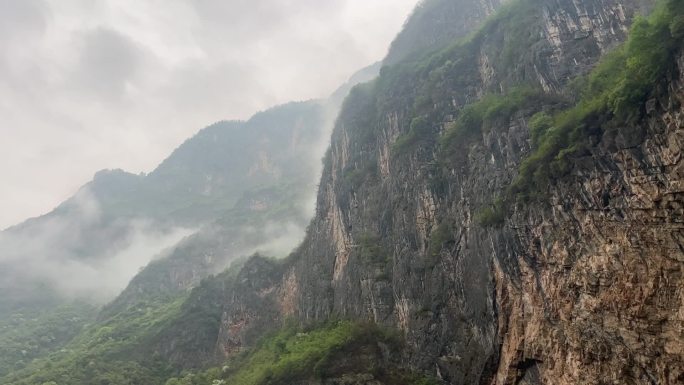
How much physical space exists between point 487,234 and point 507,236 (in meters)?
1.87

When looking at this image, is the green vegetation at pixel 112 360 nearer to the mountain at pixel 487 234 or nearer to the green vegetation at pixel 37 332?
the mountain at pixel 487 234

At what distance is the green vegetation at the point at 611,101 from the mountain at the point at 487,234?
10 cm

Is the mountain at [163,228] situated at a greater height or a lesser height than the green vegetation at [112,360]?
greater

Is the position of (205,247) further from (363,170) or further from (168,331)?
(363,170)

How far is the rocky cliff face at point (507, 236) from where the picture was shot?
21.1 metres

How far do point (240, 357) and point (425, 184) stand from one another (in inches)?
1264

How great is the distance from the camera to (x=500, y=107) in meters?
35.0

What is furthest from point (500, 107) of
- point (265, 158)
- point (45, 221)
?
point (45, 221)

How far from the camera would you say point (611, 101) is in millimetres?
24188

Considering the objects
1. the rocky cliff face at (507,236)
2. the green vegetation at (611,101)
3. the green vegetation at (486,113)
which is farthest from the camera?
the green vegetation at (486,113)

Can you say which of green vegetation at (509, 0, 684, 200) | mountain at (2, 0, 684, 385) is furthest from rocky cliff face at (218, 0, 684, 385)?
green vegetation at (509, 0, 684, 200)

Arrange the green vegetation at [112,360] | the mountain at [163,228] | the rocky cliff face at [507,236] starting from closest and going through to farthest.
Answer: the rocky cliff face at [507,236]
the green vegetation at [112,360]
the mountain at [163,228]

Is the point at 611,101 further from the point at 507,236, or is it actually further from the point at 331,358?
the point at 331,358

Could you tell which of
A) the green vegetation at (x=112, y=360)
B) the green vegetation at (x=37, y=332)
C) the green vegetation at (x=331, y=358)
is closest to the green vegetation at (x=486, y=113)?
the green vegetation at (x=331, y=358)
